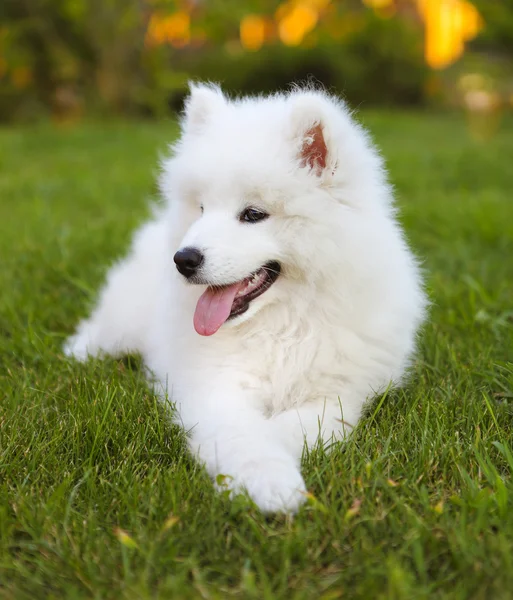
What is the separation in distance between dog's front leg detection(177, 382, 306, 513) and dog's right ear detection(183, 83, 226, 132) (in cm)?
108

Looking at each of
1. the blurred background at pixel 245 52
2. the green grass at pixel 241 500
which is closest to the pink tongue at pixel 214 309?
the green grass at pixel 241 500

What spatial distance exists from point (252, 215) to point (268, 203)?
9 centimetres

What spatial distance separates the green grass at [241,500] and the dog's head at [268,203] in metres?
0.54

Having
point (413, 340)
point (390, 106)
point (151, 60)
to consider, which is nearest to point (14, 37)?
point (151, 60)

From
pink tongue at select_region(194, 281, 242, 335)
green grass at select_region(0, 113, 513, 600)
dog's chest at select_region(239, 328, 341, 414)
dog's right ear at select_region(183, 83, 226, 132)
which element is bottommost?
green grass at select_region(0, 113, 513, 600)

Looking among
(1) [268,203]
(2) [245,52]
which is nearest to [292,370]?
(1) [268,203]

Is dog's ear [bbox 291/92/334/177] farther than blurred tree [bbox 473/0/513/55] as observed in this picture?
No

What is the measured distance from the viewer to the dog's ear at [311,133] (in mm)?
2375

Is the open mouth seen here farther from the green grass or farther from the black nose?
the green grass

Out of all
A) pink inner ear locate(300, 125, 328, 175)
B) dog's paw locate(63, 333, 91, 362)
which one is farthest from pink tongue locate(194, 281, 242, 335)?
dog's paw locate(63, 333, 91, 362)

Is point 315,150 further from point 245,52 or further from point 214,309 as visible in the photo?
point 245,52

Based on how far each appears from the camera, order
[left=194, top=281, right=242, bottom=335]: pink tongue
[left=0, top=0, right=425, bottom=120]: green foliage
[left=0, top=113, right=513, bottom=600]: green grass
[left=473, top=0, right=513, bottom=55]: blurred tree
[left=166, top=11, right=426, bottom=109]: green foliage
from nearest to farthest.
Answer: [left=0, top=113, right=513, bottom=600]: green grass, [left=194, top=281, right=242, bottom=335]: pink tongue, [left=0, top=0, right=425, bottom=120]: green foliage, [left=166, top=11, right=426, bottom=109]: green foliage, [left=473, top=0, right=513, bottom=55]: blurred tree

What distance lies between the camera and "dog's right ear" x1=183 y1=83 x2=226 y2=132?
274cm

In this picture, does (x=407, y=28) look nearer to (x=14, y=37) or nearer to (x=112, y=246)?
(x=14, y=37)
